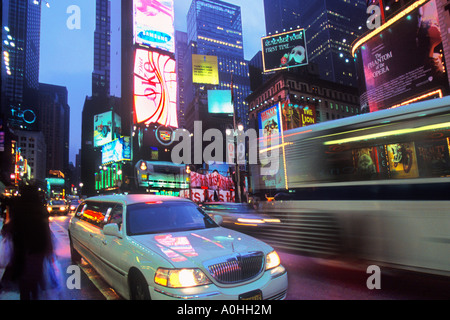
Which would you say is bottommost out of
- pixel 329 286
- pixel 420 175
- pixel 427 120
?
pixel 329 286

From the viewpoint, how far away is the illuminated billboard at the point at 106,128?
64800mm

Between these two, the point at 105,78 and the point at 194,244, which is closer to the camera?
the point at 194,244

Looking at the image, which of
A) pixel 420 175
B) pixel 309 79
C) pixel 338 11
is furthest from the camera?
pixel 338 11

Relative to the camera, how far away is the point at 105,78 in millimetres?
149000

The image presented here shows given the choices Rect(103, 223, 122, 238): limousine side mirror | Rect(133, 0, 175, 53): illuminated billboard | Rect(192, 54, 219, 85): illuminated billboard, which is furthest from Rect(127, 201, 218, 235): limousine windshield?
Rect(192, 54, 219, 85): illuminated billboard

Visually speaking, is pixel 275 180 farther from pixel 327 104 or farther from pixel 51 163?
pixel 51 163

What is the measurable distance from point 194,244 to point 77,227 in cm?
428

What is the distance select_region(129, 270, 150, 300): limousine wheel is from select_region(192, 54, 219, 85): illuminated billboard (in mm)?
56059

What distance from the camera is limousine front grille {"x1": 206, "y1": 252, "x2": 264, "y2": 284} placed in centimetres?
300

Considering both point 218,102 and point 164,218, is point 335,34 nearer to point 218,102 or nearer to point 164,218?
point 218,102

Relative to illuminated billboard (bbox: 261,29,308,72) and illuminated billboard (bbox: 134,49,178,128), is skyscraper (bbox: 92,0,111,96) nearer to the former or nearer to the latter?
illuminated billboard (bbox: 134,49,178,128)

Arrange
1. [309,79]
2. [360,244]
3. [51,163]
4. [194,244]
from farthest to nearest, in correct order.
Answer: [51,163] → [309,79] → [360,244] → [194,244]

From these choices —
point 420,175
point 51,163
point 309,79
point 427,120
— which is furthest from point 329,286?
point 51,163

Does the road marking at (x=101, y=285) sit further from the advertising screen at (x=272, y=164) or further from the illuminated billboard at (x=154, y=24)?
the illuminated billboard at (x=154, y=24)
